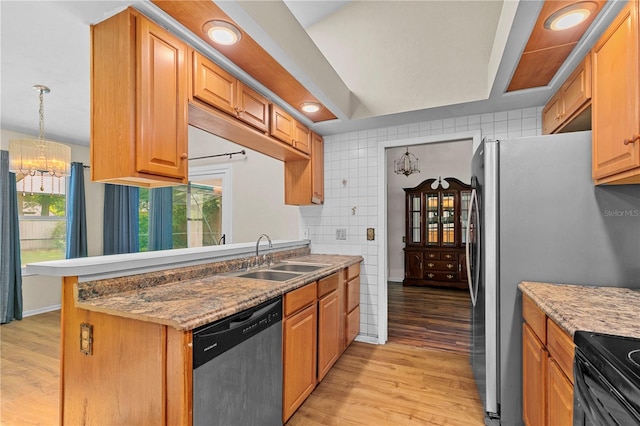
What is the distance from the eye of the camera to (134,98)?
146 cm

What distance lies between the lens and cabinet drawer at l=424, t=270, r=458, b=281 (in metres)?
5.25

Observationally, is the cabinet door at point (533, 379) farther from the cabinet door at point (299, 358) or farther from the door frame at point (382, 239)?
the door frame at point (382, 239)

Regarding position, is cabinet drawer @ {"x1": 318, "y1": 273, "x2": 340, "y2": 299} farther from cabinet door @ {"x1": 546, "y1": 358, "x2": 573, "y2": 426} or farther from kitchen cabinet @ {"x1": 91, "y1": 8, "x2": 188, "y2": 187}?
cabinet door @ {"x1": 546, "y1": 358, "x2": 573, "y2": 426}

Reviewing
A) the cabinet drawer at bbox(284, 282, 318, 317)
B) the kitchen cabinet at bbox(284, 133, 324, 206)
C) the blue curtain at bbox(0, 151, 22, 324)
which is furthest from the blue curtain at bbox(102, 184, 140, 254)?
the cabinet drawer at bbox(284, 282, 318, 317)

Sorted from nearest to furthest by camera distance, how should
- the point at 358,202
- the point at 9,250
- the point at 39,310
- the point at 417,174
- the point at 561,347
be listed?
the point at 561,347, the point at 358,202, the point at 9,250, the point at 39,310, the point at 417,174

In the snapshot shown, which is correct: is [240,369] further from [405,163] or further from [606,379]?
[405,163]

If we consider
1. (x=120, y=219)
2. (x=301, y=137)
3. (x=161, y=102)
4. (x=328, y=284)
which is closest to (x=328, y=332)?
(x=328, y=284)

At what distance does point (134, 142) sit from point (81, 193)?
4189mm

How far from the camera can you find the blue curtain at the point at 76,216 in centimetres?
450

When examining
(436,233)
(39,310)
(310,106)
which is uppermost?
(310,106)

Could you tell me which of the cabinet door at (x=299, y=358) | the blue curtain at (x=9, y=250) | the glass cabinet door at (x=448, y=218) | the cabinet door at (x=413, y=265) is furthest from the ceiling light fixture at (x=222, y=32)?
the cabinet door at (x=413, y=265)

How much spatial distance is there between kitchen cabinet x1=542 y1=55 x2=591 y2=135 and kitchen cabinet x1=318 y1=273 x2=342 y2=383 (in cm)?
198

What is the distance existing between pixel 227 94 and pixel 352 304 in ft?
7.12

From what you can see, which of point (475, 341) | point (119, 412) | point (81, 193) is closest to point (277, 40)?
point (119, 412)
